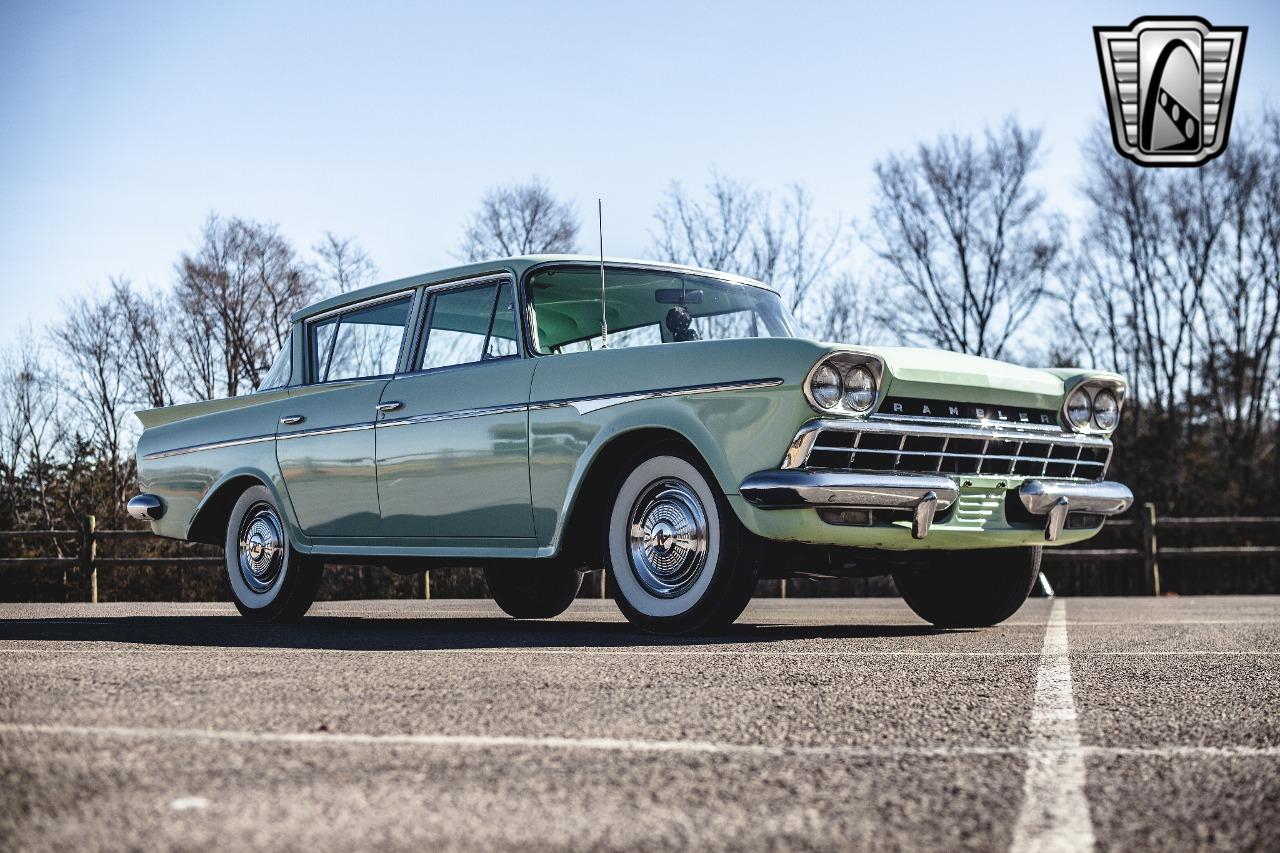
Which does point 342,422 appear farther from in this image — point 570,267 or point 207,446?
point 570,267

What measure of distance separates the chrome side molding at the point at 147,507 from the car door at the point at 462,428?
2131 millimetres

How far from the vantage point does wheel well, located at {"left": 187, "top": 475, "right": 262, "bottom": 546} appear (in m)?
7.63

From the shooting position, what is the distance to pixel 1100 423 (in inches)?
257

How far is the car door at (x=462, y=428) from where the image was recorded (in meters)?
6.08

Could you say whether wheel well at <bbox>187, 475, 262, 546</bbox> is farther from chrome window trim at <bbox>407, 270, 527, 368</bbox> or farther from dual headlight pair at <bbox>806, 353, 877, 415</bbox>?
dual headlight pair at <bbox>806, 353, 877, 415</bbox>

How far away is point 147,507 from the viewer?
8.12 m

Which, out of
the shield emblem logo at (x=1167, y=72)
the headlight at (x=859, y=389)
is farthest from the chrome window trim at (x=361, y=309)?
the shield emblem logo at (x=1167, y=72)

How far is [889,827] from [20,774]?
5.02 feet

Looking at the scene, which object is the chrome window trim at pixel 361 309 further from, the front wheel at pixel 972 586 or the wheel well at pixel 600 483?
the front wheel at pixel 972 586

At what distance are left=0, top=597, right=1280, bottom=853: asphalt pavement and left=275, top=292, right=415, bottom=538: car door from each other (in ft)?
6.03

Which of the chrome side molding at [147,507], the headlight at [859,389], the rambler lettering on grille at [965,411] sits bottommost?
the chrome side molding at [147,507]

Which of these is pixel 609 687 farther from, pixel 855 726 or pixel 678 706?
pixel 855 726

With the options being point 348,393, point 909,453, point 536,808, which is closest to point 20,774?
point 536,808

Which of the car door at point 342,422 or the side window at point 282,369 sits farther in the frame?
the side window at point 282,369
